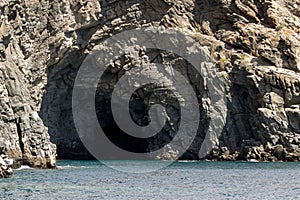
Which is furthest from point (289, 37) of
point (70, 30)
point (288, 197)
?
point (288, 197)

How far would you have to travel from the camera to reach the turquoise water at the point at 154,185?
30.6m

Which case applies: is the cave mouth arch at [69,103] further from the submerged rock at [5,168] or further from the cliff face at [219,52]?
the submerged rock at [5,168]

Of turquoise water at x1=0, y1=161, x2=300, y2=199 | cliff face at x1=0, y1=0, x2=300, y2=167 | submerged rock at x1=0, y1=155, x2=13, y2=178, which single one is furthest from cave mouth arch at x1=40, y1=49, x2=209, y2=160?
submerged rock at x1=0, y1=155, x2=13, y2=178

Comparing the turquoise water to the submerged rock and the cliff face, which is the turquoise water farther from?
the cliff face

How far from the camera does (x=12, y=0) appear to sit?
53.9 metres

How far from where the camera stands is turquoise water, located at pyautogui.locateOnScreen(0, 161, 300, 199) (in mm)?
30625

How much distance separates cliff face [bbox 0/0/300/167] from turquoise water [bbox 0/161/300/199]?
16176 millimetres

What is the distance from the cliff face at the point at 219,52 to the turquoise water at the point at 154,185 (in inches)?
637

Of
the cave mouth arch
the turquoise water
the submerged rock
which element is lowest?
the turquoise water

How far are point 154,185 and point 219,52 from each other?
105 ft

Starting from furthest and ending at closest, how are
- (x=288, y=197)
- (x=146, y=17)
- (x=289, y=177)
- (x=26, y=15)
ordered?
(x=146, y=17)
(x=26, y=15)
(x=289, y=177)
(x=288, y=197)

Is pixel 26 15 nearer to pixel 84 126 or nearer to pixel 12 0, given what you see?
pixel 12 0

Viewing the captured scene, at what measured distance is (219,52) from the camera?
6600 cm

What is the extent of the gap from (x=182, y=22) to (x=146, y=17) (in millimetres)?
3444
